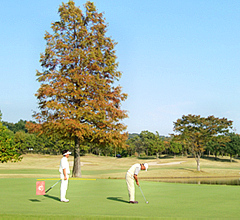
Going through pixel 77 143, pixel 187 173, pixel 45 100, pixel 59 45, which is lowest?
pixel 187 173

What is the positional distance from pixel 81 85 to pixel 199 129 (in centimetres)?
Result: 2499

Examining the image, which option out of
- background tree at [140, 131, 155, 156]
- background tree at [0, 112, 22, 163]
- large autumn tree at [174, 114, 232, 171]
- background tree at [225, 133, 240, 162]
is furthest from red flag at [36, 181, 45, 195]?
background tree at [140, 131, 155, 156]

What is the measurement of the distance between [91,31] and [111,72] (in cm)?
470

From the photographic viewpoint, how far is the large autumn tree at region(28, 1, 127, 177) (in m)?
29.2

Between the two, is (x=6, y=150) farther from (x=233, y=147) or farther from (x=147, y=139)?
(x=147, y=139)

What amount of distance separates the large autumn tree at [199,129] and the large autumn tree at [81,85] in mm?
19918

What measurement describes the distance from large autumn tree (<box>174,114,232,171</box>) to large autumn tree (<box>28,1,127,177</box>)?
19918 millimetres

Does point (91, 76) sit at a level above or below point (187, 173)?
above

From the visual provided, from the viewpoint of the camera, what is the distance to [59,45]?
3075 cm

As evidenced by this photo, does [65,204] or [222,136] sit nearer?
[65,204]

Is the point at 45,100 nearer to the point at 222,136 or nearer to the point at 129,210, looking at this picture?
the point at 129,210

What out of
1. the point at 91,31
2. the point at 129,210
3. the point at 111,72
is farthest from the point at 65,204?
the point at 91,31

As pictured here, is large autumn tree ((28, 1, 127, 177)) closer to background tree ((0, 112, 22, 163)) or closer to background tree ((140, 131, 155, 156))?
background tree ((0, 112, 22, 163))

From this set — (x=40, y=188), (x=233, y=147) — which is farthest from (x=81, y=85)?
(x=233, y=147)
